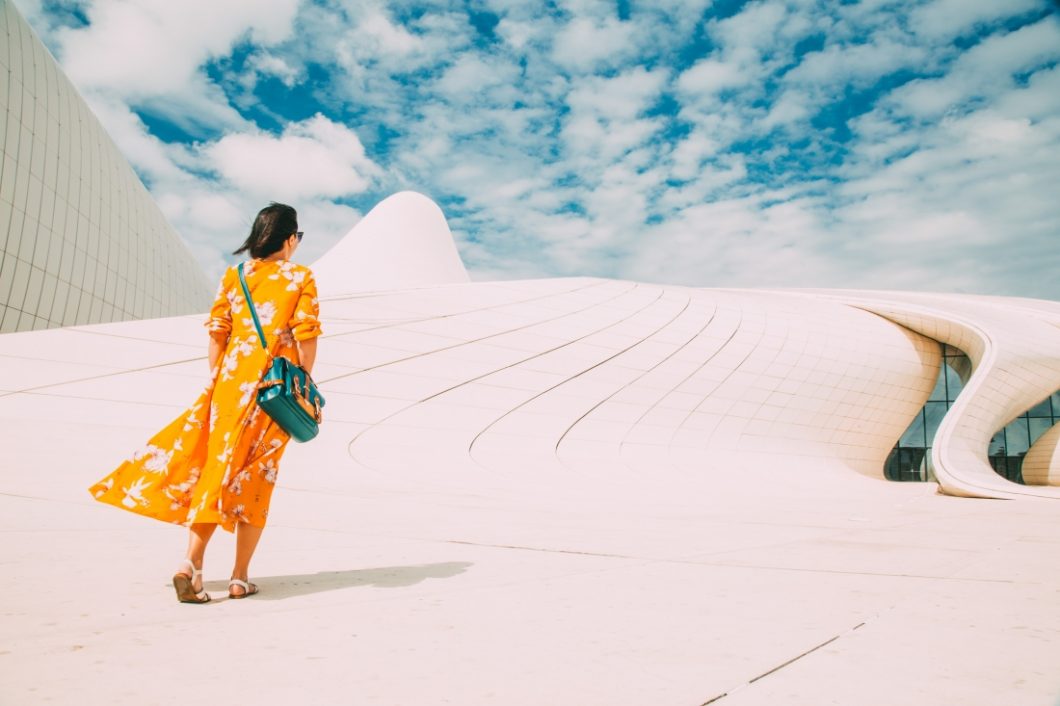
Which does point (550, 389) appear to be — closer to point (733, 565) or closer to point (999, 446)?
point (733, 565)

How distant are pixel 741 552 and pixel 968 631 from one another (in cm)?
151

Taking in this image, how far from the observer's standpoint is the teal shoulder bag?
256 cm

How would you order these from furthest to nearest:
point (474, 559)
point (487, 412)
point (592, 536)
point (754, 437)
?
1. point (754, 437)
2. point (487, 412)
3. point (592, 536)
4. point (474, 559)

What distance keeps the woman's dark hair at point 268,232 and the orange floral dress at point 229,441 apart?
12 cm

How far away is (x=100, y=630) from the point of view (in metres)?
1.79

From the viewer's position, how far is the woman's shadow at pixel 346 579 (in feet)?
7.92

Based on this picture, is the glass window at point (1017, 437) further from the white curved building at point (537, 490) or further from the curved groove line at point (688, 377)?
the curved groove line at point (688, 377)

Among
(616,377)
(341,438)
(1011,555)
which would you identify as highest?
(616,377)

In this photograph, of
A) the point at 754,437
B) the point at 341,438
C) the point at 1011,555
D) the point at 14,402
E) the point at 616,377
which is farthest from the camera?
the point at 754,437

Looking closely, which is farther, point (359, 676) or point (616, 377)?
point (616, 377)

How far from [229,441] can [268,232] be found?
94 cm

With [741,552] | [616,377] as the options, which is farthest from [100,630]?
[616,377]

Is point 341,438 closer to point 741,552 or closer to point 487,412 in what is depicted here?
point 487,412

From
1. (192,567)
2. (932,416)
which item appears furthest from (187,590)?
(932,416)
